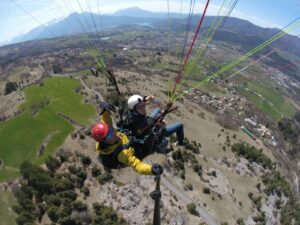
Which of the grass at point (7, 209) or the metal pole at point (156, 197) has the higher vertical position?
the metal pole at point (156, 197)

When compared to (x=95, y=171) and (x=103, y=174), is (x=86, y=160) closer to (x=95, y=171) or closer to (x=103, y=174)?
(x=95, y=171)

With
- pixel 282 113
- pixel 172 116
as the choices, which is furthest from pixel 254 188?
pixel 282 113

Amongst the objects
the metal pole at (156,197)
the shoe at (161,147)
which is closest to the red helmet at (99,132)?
the metal pole at (156,197)

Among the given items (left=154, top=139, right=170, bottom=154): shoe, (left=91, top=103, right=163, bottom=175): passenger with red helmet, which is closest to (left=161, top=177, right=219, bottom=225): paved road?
(left=154, top=139, right=170, bottom=154): shoe

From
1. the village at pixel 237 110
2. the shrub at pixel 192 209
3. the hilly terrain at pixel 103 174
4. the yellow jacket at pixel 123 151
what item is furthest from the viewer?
the village at pixel 237 110

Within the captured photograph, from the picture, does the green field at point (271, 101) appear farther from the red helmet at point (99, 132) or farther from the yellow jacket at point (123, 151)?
the red helmet at point (99, 132)

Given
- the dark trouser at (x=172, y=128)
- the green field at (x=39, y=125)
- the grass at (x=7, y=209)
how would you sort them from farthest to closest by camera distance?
the green field at (x=39, y=125), the grass at (x=7, y=209), the dark trouser at (x=172, y=128)

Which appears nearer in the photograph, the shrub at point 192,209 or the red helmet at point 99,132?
the red helmet at point 99,132

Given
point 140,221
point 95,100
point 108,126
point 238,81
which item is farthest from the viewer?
point 238,81

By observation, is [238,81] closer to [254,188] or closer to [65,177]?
[254,188]
